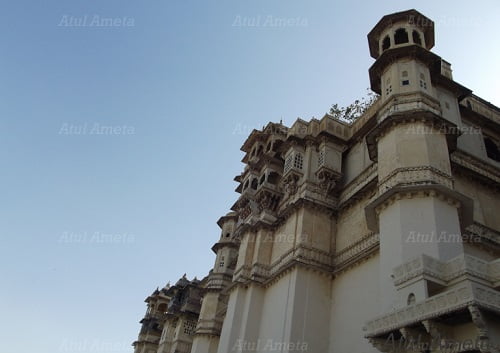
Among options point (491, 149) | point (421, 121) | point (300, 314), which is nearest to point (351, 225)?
point (300, 314)

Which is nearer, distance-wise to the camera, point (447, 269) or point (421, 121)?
point (447, 269)

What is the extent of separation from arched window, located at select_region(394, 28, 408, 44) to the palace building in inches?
7.8

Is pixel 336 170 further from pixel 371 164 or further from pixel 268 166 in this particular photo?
pixel 268 166

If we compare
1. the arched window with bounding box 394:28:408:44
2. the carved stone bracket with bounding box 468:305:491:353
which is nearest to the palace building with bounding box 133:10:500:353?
the carved stone bracket with bounding box 468:305:491:353

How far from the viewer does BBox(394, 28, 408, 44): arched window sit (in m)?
20.7

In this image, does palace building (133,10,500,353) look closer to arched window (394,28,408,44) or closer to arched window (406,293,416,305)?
arched window (406,293,416,305)

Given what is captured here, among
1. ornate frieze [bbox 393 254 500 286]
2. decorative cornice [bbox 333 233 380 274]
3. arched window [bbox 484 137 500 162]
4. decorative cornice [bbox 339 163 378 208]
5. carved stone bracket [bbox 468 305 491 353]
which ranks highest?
arched window [bbox 484 137 500 162]

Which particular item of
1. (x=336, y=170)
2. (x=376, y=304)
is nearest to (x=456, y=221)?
(x=376, y=304)

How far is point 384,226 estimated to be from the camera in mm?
15164

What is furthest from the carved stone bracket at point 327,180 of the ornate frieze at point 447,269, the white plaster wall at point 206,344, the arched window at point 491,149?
the white plaster wall at point 206,344

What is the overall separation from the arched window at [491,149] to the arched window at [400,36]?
6.51m

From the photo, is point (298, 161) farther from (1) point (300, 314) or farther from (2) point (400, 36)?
(1) point (300, 314)

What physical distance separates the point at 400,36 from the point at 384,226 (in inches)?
409

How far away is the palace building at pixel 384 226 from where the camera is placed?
11.1 m
